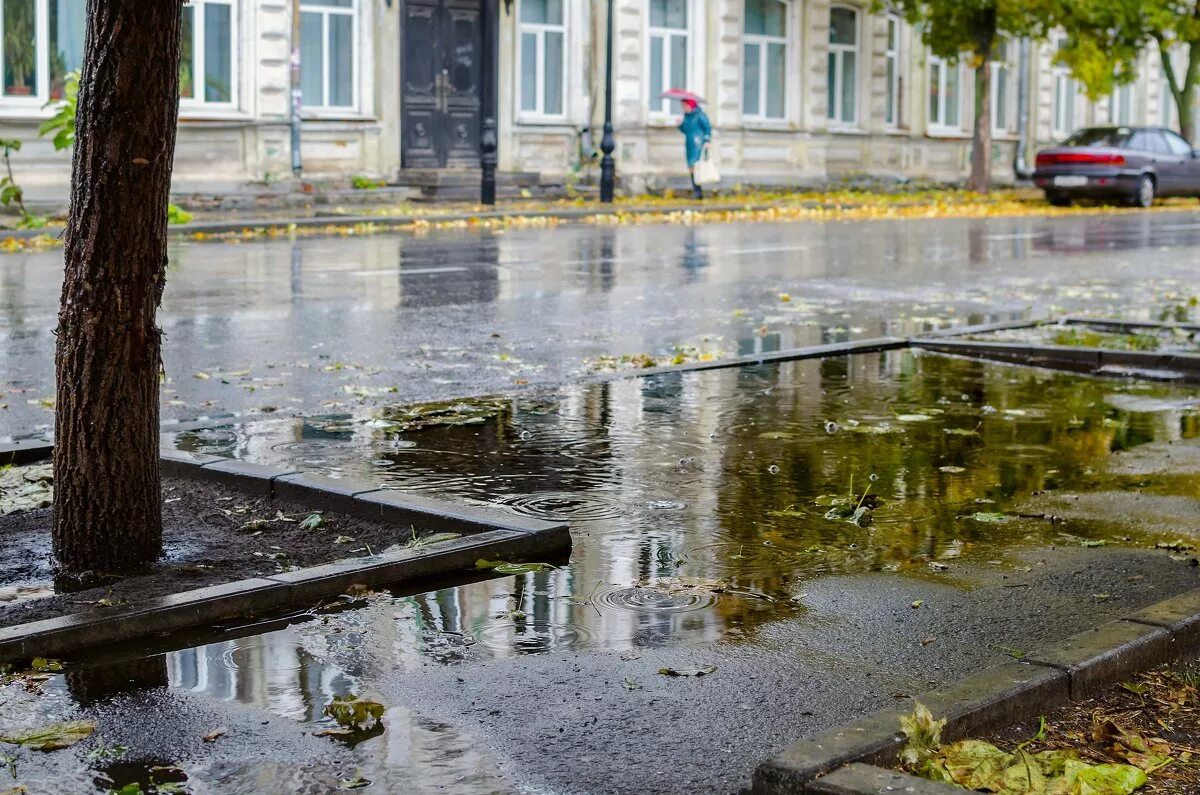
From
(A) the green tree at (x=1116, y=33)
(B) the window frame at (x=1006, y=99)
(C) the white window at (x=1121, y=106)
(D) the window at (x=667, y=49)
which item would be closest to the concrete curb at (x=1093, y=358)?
(D) the window at (x=667, y=49)

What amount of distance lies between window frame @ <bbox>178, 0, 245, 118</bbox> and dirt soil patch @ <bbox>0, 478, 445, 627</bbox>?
21.0 metres

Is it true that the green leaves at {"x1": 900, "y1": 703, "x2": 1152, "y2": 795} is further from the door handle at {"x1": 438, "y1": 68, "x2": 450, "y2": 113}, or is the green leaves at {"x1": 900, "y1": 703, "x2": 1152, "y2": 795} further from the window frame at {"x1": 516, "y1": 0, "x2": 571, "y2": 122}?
the window frame at {"x1": 516, "y1": 0, "x2": 571, "y2": 122}

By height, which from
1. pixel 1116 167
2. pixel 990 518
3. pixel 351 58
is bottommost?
pixel 990 518

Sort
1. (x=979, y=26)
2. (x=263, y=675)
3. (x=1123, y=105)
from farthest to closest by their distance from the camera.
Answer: (x=1123, y=105) < (x=979, y=26) < (x=263, y=675)

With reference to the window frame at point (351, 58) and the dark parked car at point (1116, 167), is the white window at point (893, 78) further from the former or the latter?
the window frame at point (351, 58)

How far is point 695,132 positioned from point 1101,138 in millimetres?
8952

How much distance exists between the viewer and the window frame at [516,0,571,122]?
31.5 metres

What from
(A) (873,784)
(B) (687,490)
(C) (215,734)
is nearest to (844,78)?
(B) (687,490)

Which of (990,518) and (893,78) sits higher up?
(893,78)

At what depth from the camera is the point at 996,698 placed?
4.02 meters

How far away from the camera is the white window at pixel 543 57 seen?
31734mm

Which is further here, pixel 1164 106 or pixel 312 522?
pixel 1164 106

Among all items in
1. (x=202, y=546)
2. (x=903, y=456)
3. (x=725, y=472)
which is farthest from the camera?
(x=903, y=456)

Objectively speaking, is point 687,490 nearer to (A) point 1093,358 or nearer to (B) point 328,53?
(A) point 1093,358
